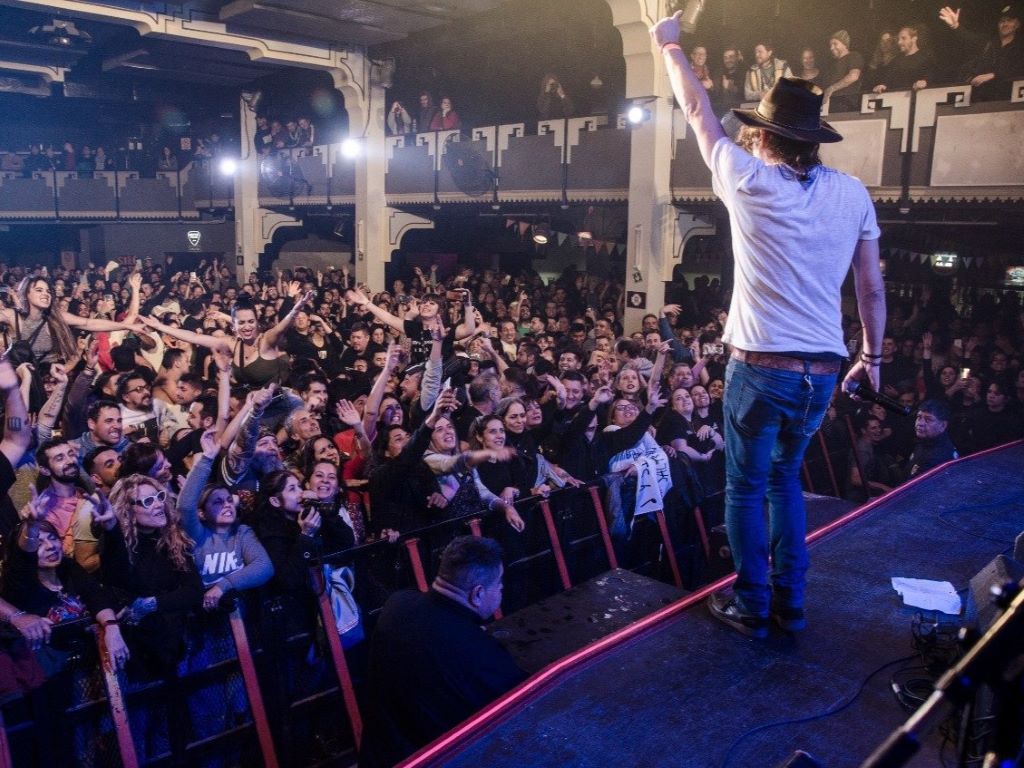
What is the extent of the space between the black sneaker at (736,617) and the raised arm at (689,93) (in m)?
1.30

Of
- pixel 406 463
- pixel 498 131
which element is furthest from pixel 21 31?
pixel 406 463

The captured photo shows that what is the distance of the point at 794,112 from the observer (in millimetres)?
2248

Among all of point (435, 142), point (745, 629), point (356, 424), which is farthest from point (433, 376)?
point (435, 142)

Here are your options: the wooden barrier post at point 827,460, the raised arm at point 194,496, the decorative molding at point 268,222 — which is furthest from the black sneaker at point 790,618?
the decorative molding at point 268,222

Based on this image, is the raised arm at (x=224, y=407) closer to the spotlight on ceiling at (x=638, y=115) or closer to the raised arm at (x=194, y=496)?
the raised arm at (x=194, y=496)

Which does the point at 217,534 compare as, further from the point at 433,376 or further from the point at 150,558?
the point at 433,376

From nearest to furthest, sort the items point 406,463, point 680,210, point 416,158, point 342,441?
point 406,463 → point 342,441 → point 680,210 → point 416,158

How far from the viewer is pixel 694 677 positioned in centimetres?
225

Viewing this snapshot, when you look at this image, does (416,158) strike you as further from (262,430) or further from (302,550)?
(302,550)

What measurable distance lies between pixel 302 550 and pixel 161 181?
18.9m

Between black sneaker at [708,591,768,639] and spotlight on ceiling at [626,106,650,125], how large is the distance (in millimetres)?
9262

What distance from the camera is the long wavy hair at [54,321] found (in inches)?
237

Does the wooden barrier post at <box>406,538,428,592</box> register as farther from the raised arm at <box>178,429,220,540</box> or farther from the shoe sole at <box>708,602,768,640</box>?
the shoe sole at <box>708,602,768,640</box>

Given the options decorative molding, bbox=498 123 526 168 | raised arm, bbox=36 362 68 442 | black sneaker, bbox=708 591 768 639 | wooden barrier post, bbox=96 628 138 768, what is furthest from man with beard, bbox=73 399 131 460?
decorative molding, bbox=498 123 526 168
